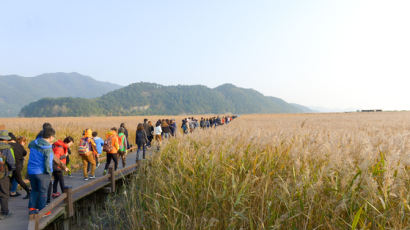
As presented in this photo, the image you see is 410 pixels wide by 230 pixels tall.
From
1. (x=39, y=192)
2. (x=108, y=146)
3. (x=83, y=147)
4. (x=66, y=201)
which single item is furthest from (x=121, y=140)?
(x=39, y=192)

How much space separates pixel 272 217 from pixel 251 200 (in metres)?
0.49

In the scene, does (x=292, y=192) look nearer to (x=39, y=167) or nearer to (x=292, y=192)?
(x=292, y=192)

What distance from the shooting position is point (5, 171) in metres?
5.15

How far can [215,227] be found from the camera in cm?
316

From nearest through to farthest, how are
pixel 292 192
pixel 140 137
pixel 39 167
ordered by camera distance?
pixel 292 192, pixel 39 167, pixel 140 137

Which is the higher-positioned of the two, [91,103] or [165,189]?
[91,103]

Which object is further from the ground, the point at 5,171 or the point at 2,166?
the point at 2,166

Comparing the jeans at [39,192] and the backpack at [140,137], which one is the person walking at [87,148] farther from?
the backpack at [140,137]

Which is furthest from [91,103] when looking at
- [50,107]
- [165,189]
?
[165,189]

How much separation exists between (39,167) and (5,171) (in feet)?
3.27

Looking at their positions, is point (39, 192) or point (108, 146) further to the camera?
point (108, 146)

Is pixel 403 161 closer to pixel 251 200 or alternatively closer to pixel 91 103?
pixel 251 200

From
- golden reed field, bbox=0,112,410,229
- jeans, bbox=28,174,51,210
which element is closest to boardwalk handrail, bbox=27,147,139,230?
jeans, bbox=28,174,51,210

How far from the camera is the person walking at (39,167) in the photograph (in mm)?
4833
